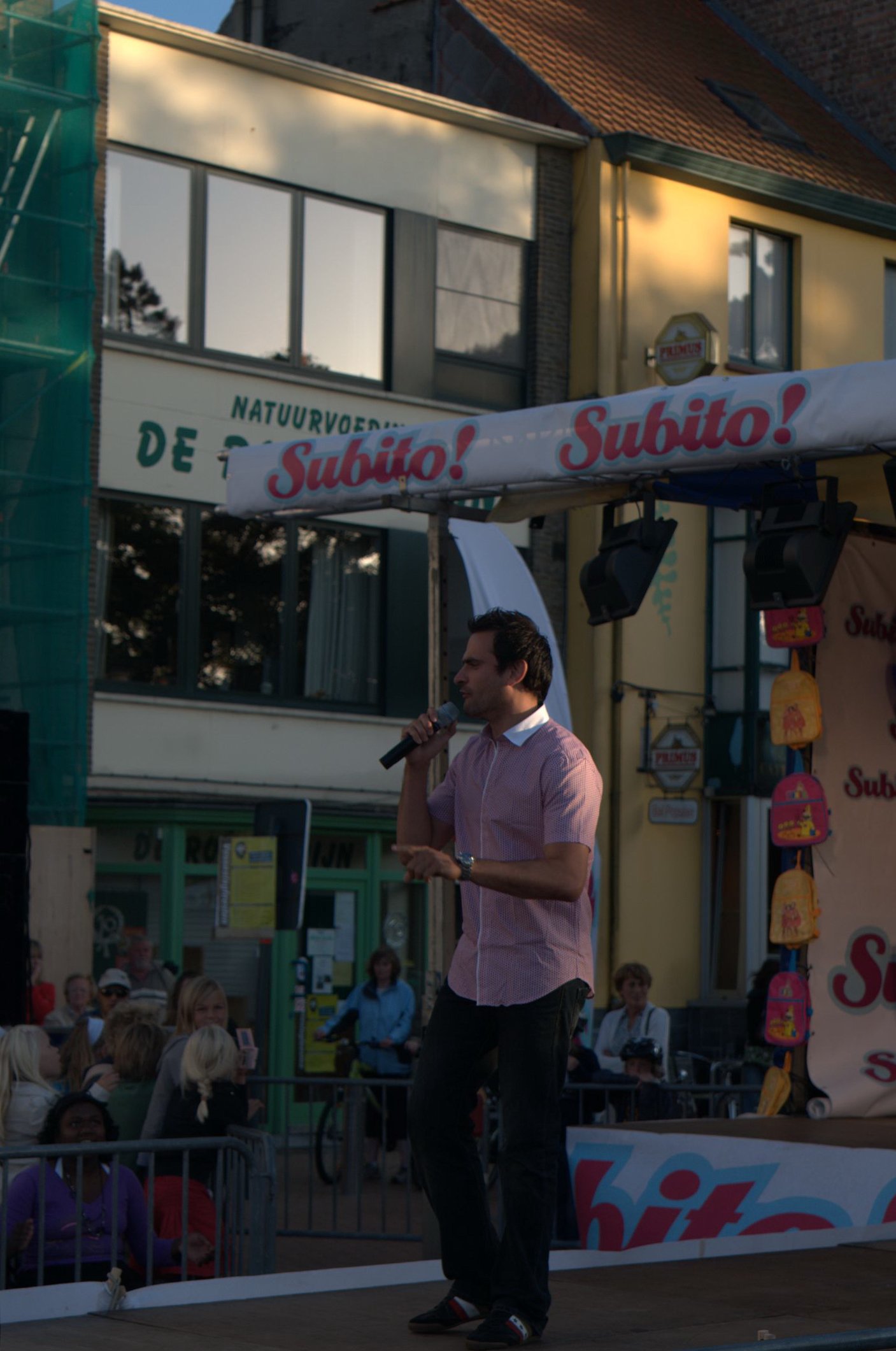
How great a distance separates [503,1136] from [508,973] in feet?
1.42

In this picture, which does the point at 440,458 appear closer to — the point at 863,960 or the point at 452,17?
the point at 863,960

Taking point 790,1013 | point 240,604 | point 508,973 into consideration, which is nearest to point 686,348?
point 240,604

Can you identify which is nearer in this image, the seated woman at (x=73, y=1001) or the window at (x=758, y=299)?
the seated woman at (x=73, y=1001)

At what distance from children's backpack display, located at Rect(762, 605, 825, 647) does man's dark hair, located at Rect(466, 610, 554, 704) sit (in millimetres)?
3894

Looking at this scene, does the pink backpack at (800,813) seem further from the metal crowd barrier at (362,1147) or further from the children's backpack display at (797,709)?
the metal crowd barrier at (362,1147)

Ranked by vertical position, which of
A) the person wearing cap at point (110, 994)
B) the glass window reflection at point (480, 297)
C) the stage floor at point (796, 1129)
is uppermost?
the glass window reflection at point (480, 297)

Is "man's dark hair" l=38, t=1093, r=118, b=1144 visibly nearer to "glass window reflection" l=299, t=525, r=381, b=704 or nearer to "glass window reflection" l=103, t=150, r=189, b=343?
"glass window reflection" l=103, t=150, r=189, b=343

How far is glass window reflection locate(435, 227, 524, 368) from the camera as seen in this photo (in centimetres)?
2338

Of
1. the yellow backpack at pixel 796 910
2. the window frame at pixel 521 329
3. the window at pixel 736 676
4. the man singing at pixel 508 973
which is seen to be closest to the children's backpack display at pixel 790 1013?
the yellow backpack at pixel 796 910

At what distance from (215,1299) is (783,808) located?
14.4ft

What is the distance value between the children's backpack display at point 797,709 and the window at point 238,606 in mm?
11393

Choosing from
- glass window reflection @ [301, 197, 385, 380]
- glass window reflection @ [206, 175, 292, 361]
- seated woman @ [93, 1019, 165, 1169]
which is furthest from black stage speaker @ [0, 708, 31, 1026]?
glass window reflection @ [301, 197, 385, 380]

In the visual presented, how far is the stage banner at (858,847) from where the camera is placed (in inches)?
385

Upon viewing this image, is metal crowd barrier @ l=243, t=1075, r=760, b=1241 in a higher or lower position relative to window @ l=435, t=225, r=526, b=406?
lower
